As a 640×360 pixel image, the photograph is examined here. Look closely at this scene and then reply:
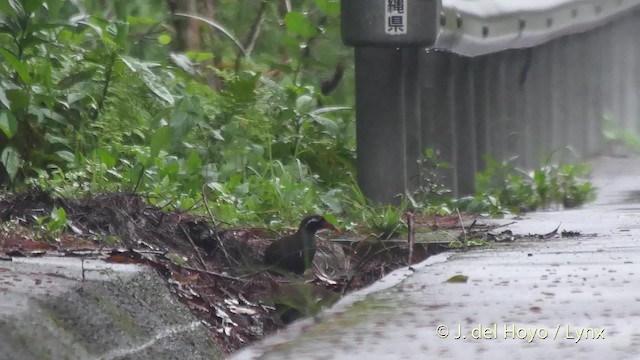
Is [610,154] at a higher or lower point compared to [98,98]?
lower

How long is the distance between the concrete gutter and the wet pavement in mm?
348

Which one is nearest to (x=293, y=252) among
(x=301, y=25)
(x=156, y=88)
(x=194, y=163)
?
(x=194, y=163)

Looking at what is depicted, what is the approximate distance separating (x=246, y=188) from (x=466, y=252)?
211 centimetres

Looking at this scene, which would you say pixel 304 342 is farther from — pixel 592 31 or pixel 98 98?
pixel 592 31

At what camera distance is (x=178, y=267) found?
536cm

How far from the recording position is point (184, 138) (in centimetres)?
943

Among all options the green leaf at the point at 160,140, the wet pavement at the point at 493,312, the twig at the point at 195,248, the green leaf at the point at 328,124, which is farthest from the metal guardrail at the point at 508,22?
the twig at the point at 195,248

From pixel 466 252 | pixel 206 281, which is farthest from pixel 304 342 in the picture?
pixel 466 252

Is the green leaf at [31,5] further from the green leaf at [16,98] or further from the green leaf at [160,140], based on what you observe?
the green leaf at [160,140]

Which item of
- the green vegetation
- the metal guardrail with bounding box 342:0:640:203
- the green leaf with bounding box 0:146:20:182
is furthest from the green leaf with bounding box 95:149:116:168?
the metal guardrail with bounding box 342:0:640:203

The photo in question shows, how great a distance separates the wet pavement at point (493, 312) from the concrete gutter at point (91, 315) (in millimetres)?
348

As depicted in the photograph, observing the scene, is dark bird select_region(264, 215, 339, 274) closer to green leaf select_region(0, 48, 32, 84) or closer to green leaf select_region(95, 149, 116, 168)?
green leaf select_region(0, 48, 32, 84)

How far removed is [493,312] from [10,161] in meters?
4.08

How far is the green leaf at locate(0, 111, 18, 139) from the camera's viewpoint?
7.30 metres
